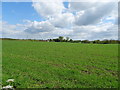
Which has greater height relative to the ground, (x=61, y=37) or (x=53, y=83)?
(x=61, y=37)

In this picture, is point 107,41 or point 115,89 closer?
point 115,89

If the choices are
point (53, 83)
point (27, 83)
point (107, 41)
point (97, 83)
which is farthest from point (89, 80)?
→ point (107, 41)

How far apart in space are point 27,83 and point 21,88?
1.84 feet

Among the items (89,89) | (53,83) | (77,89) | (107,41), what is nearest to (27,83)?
(53,83)

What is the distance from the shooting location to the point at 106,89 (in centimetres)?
584

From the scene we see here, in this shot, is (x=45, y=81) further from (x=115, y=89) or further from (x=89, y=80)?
(x=115, y=89)

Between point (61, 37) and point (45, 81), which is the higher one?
point (61, 37)

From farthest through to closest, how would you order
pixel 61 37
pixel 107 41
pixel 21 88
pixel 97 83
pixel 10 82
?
1. pixel 61 37
2. pixel 107 41
3. pixel 97 83
4. pixel 10 82
5. pixel 21 88

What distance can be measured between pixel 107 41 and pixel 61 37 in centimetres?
6087

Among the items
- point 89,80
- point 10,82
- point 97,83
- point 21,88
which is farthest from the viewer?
point 89,80

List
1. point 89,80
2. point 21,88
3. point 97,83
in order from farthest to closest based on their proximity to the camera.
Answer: point 89,80 → point 97,83 → point 21,88

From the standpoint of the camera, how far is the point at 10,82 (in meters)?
6.13

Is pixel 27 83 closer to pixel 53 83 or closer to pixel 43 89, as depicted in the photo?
pixel 43 89

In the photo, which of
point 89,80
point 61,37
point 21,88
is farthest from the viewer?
point 61,37
